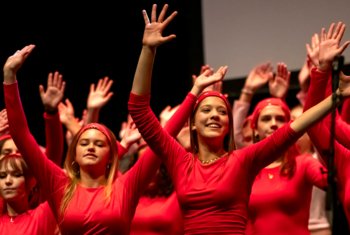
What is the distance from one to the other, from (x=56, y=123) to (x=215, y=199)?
109 centimetres

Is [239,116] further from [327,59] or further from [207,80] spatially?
[327,59]

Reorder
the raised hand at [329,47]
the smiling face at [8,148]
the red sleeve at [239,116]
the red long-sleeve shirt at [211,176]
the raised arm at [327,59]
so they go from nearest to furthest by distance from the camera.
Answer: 1. the raised arm at [327,59]
2. the red long-sleeve shirt at [211,176]
3. the raised hand at [329,47]
4. the smiling face at [8,148]
5. the red sleeve at [239,116]

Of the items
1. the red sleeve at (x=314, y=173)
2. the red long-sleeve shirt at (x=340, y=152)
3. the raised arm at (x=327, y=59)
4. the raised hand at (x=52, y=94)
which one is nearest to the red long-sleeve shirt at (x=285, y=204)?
the red sleeve at (x=314, y=173)

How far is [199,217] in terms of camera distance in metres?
2.90

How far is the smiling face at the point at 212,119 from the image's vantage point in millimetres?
3018

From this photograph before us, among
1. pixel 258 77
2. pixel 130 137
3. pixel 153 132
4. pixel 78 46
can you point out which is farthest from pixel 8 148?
pixel 78 46

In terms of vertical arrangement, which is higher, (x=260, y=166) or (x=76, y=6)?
(x=76, y=6)

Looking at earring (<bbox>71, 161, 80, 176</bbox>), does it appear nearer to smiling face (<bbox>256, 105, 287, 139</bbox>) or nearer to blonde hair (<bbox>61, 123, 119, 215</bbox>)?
blonde hair (<bbox>61, 123, 119, 215</bbox>)

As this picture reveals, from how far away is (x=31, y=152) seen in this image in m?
3.19

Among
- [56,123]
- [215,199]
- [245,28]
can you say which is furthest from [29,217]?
[245,28]

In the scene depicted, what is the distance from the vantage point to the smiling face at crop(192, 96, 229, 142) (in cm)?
302

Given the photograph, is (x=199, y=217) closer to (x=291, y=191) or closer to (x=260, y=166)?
(x=260, y=166)

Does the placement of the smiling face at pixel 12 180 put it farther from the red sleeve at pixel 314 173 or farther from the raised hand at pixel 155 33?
the red sleeve at pixel 314 173

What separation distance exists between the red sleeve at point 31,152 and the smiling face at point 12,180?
0.26 metres
